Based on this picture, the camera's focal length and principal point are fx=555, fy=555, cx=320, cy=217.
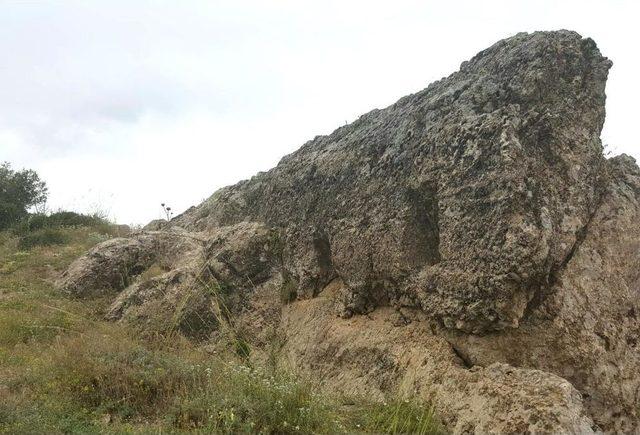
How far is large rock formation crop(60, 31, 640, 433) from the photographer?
5.66 metres

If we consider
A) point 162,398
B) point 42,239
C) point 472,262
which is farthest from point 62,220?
point 472,262

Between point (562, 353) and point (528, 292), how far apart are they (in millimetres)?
686

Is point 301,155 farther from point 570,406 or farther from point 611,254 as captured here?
point 570,406

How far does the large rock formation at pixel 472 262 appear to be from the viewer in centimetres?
566

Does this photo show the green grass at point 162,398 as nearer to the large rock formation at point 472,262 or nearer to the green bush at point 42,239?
the large rock formation at point 472,262

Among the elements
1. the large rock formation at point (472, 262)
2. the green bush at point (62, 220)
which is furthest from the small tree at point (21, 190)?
the large rock formation at point (472, 262)

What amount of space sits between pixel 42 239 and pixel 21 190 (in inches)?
328

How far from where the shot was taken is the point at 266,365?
764 cm

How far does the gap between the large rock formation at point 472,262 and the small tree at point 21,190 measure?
47.8ft

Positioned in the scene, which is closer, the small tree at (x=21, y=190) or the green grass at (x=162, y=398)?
the green grass at (x=162, y=398)

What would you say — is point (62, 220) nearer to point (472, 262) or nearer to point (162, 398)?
point (162, 398)

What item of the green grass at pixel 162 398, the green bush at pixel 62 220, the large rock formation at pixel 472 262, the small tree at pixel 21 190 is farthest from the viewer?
the small tree at pixel 21 190

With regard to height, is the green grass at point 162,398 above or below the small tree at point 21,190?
below

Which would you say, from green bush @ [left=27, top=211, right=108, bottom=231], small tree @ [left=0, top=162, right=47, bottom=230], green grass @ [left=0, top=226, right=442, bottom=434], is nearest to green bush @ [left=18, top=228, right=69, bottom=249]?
green bush @ [left=27, top=211, right=108, bottom=231]
